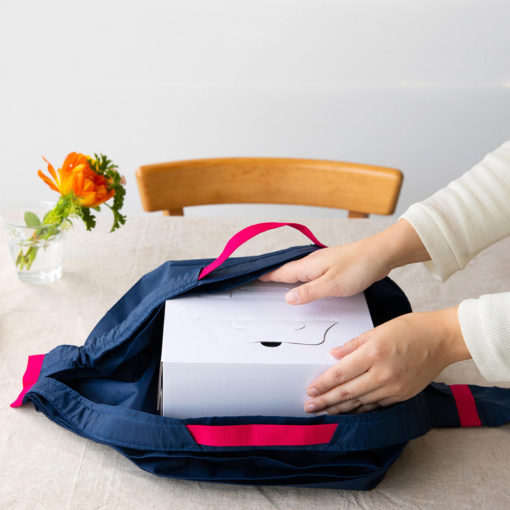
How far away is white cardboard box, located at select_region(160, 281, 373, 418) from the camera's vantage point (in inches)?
25.4

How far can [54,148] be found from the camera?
223 cm

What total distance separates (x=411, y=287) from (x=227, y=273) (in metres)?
0.36

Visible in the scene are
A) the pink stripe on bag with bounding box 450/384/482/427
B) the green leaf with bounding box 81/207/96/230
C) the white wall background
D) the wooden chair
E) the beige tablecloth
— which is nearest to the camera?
the beige tablecloth

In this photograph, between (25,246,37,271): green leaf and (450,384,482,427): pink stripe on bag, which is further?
(25,246,37,271): green leaf

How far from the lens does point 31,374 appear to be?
763mm

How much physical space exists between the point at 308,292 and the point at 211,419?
18 centimetres

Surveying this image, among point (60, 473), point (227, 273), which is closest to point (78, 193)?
point (227, 273)

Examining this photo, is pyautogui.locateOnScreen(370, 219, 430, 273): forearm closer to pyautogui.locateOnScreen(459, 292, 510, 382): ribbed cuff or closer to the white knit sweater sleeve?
the white knit sweater sleeve

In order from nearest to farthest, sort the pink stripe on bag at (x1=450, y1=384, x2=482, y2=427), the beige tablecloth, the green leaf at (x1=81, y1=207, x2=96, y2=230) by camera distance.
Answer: the beige tablecloth
the pink stripe on bag at (x1=450, y1=384, x2=482, y2=427)
the green leaf at (x1=81, y1=207, x2=96, y2=230)

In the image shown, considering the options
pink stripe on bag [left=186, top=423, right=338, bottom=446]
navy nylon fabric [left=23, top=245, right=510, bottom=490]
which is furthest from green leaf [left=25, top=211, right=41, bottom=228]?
pink stripe on bag [left=186, top=423, right=338, bottom=446]

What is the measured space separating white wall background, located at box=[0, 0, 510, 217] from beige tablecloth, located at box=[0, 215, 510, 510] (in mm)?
1266

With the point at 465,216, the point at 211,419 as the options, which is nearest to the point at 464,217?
the point at 465,216

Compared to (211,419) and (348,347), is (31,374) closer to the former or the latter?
(211,419)

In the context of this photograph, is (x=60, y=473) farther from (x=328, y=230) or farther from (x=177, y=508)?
(x=328, y=230)
